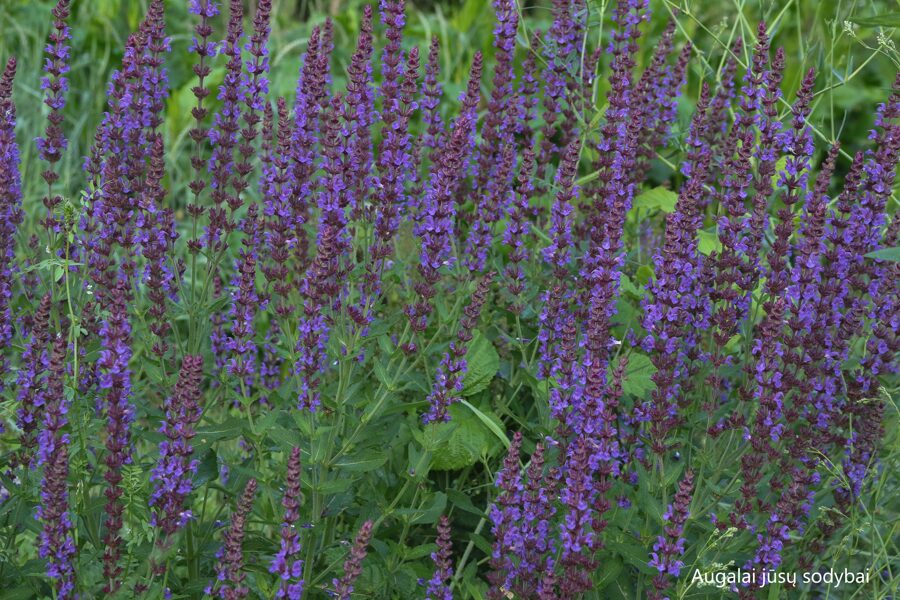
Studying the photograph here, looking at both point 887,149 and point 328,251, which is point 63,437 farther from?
point 887,149

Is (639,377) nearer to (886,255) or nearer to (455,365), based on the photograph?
(455,365)

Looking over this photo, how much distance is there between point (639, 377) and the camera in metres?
3.64

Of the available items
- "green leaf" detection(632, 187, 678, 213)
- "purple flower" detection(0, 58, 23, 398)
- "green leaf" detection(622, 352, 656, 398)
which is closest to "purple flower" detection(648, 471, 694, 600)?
"green leaf" detection(622, 352, 656, 398)

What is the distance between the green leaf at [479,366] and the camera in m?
3.71

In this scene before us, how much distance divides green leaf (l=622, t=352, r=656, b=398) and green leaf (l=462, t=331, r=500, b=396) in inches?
17.4

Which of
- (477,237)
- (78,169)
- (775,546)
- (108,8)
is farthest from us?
(108,8)

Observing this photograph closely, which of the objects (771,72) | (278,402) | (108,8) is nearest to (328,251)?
(278,402)

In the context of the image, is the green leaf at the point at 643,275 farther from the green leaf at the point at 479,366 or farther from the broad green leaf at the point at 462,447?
the broad green leaf at the point at 462,447

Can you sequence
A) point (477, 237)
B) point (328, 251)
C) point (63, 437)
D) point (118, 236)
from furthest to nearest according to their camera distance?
point (477, 237) < point (118, 236) < point (328, 251) < point (63, 437)

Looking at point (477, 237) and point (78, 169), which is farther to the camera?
point (78, 169)

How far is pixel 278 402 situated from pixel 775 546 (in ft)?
5.26

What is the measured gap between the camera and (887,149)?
343 cm

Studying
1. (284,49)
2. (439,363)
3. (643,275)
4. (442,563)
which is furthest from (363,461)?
(284,49)

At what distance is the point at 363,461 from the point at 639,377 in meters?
0.98
